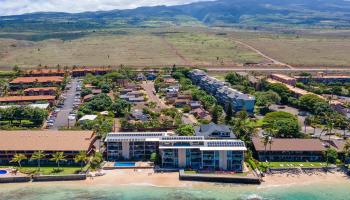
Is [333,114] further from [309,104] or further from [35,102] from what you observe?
[35,102]

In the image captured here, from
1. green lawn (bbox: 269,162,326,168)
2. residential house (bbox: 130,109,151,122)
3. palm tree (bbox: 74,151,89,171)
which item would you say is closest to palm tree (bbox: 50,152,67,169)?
palm tree (bbox: 74,151,89,171)

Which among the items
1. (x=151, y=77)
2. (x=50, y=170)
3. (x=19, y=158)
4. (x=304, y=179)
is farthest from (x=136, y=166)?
(x=151, y=77)

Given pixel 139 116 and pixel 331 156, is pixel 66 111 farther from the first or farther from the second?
pixel 331 156

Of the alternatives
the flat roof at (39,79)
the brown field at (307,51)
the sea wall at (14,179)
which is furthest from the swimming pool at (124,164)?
Result: the brown field at (307,51)

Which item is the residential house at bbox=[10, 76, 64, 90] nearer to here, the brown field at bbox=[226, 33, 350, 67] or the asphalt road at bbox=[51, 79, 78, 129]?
the asphalt road at bbox=[51, 79, 78, 129]

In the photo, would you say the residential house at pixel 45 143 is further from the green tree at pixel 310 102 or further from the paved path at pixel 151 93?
the green tree at pixel 310 102

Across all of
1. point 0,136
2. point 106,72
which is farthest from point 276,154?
point 106,72
